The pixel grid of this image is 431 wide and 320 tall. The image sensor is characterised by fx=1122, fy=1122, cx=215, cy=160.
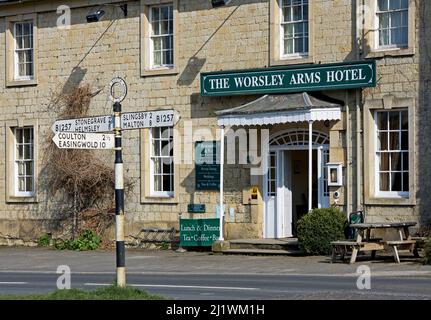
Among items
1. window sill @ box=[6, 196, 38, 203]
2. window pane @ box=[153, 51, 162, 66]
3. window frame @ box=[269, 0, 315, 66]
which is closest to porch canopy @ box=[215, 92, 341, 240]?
window frame @ box=[269, 0, 315, 66]

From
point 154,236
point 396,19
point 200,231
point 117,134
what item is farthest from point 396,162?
point 117,134

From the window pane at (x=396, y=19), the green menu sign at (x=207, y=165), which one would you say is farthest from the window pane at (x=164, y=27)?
the window pane at (x=396, y=19)

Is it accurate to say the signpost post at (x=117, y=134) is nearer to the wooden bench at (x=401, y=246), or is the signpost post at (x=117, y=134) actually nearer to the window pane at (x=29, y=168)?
the wooden bench at (x=401, y=246)

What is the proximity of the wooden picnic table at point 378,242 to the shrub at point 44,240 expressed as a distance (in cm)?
1099

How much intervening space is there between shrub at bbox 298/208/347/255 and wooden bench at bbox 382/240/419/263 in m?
1.60

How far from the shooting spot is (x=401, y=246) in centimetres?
2434

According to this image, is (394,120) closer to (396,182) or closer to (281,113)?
(396,182)

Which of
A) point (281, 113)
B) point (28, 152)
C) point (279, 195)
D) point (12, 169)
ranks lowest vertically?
point (279, 195)

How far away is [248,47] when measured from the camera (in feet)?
92.9

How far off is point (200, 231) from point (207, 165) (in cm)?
174

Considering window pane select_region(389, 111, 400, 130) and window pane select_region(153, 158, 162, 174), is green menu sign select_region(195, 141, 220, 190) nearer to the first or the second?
window pane select_region(153, 158, 162, 174)

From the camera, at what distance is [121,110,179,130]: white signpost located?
1650cm

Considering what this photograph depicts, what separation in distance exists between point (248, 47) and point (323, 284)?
10.5 metres
